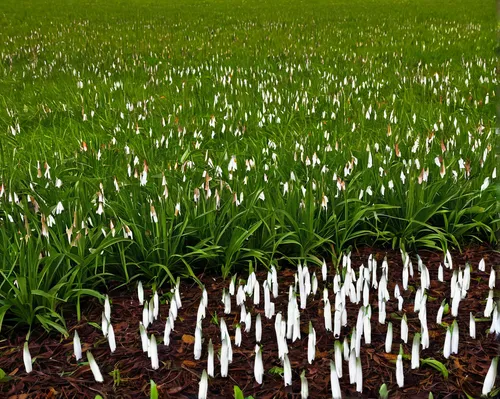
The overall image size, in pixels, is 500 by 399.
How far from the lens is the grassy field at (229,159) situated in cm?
346

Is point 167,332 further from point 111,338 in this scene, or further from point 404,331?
point 404,331

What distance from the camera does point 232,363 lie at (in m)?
2.71

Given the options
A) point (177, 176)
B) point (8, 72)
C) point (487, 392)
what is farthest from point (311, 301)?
point (8, 72)

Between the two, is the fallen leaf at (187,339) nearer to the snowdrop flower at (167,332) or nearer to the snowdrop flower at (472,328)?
the snowdrop flower at (167,332)

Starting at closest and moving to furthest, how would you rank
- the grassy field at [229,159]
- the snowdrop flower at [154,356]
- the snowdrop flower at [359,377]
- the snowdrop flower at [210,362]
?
the snowdrop flower at [359,377]
the snowdrop flower at [210,362]
the snowdrop flower at [154,356]
the grassy field at [229,159]

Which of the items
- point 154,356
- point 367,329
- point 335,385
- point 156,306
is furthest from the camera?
point 156,306

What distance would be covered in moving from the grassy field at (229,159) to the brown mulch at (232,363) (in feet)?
0.72

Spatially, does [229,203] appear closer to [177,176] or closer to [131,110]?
[177,176]

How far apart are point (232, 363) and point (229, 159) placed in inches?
96.8

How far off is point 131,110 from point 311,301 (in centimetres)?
438

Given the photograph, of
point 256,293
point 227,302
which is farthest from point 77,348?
point 256,293

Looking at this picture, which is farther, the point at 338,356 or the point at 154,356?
the point at 154,356

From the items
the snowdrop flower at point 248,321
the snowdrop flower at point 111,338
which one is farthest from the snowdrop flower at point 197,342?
the snowdrop flower at point 111,338

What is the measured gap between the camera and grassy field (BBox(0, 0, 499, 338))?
3.46m
